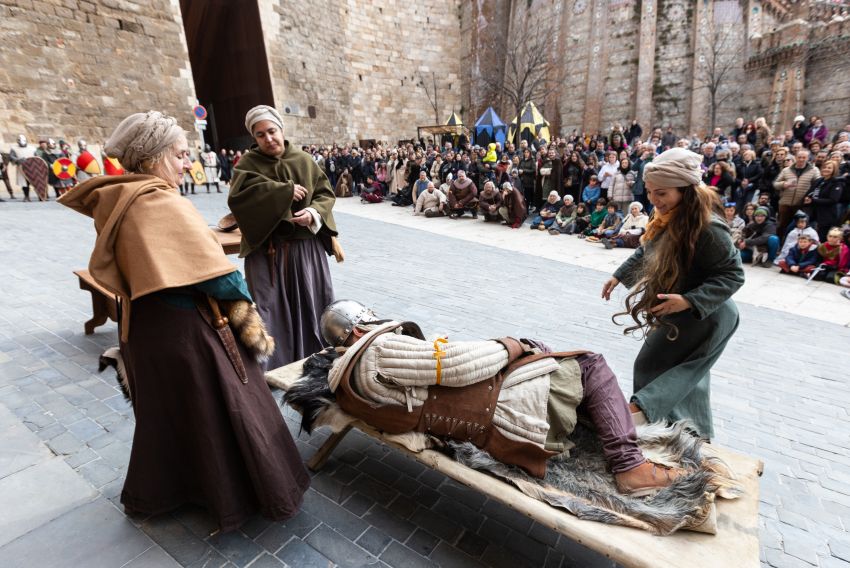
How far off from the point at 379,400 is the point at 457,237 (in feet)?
25.8

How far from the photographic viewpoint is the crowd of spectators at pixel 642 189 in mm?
7344

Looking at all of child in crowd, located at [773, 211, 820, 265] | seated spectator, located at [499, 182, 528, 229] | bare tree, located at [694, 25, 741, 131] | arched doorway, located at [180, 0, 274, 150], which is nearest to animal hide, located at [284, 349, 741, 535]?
child in crowd, located at [773, 211, 820, 265]

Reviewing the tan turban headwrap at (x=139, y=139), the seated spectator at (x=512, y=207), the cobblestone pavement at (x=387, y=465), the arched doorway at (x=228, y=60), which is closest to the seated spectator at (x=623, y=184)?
the seated spectator at (x=512, y=207)

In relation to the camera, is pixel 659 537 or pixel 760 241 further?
pixel 760 241

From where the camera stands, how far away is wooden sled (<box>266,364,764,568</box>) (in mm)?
1487

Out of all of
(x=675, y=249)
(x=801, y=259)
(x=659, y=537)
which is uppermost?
(x=675, y=249)

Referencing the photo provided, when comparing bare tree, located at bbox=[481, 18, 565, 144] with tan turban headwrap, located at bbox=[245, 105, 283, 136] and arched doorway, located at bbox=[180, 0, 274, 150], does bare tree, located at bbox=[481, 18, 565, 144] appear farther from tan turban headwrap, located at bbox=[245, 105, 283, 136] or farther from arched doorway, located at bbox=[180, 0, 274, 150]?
tan turban headwrap, located at bbox=[245, 105, 283, 136]

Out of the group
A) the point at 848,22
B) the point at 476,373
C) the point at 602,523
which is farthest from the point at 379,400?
Answer: the point at 848,22

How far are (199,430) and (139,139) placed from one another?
Answer: 1.21m

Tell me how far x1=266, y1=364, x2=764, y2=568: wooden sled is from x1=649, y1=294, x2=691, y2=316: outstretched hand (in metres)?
0.72

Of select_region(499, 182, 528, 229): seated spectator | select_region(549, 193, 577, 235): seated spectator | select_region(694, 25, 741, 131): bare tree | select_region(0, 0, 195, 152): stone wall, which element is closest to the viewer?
select_region(549, 193, 577, 235): seated spectator

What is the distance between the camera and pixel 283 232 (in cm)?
324

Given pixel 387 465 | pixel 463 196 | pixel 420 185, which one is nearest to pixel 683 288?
pixel 387 465

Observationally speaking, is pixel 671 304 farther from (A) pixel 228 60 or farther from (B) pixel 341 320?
(A) pixel 228 60
